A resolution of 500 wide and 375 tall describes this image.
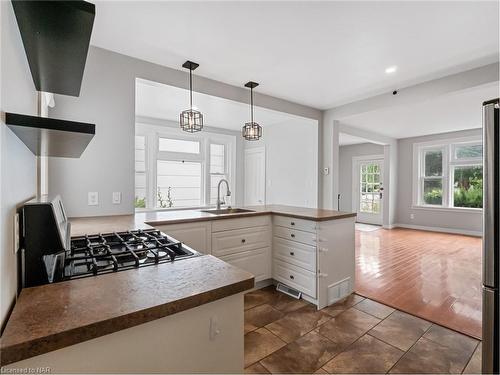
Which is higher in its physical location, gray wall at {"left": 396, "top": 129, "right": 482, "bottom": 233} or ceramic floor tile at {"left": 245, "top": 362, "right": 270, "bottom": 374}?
gray wall at {"left": 396, "top": 129, "right": 482, "bottom": 233}

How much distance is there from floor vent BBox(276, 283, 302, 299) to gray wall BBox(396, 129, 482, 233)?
5.57 meters

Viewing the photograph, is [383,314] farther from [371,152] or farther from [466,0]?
[371,152]

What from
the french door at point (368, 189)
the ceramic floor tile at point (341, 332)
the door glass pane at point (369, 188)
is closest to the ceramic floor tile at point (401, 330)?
the ceramic floor tile at point (341, 332)

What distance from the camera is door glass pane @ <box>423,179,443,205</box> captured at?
6331 mm

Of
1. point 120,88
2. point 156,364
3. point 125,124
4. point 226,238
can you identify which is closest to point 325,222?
point 226,238

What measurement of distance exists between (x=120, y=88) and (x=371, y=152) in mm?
6998

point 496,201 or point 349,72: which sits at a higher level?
point 349,72

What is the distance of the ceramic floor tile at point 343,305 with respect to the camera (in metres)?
2.41

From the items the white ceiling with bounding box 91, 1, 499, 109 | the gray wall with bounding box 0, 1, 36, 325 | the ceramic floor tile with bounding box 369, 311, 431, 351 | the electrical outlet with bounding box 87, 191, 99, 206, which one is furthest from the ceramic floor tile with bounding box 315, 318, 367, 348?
the white ceiling with bounding box 91, 1, 499, 109

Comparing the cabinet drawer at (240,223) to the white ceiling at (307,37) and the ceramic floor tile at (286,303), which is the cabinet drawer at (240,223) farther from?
the white ceiling at (307,37)

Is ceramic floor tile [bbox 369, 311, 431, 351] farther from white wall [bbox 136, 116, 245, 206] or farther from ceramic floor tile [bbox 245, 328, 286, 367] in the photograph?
white wall [bbox 136, 116, 245, 206]

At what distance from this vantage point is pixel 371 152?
736 centimetres

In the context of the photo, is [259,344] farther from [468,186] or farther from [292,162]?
[468,186]

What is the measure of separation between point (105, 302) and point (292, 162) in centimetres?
462
